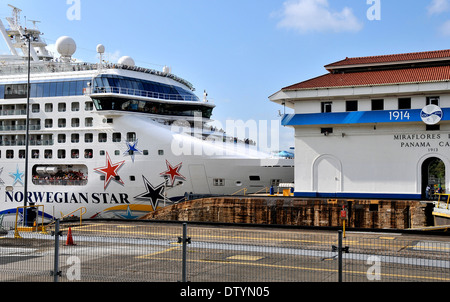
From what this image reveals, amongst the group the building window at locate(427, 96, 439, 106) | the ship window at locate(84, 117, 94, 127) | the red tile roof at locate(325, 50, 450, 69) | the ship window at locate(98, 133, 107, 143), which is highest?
the red tile roof at locate(325, 50, 450, 69)

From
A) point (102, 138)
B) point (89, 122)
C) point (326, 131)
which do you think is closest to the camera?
point (326, 131)

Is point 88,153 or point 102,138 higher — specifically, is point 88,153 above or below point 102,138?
below

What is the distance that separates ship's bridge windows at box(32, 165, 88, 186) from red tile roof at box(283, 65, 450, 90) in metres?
16.5

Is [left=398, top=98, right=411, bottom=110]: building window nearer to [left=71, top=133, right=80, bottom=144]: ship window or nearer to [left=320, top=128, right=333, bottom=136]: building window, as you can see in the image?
[left=320, top=128, right=333, bottom=136]: building window

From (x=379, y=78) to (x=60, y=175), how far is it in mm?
23944

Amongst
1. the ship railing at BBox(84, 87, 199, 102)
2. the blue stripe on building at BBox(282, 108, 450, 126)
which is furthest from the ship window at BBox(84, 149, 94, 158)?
the blue stripe on building at BBox(282, 108, 450, 126)

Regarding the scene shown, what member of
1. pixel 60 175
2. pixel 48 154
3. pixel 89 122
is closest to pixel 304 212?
pixel 89 122

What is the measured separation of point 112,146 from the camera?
103 ft

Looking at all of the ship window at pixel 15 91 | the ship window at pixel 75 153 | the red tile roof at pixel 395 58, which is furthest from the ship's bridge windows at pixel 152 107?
the red tile roof at pixel 395 58

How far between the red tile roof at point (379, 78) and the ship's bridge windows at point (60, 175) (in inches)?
649

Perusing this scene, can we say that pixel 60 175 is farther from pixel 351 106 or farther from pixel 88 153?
pixel 351 106

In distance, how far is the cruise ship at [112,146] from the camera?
29609 millimetres

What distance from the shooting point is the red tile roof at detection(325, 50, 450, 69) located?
26234mm
